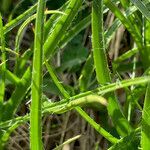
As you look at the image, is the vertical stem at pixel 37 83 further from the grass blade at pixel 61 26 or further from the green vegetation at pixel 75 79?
the grass blade at pixel 61 26

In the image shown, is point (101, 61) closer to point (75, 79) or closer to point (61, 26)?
point (61, 26)

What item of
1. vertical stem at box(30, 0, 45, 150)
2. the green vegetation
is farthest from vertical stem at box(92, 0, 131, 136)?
vertical stem at box(30, 0, 45, 150)

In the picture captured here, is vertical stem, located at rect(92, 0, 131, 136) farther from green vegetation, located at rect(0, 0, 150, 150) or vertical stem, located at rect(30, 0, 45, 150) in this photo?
vertical stem, located at rect(30, 0, 45, 150)

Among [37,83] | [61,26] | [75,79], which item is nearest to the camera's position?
[37,83]

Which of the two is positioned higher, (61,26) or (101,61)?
(61,26)

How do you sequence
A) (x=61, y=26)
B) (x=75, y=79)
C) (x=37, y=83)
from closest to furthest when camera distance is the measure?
(x=37, y=83) → (x=61, y=26) → (x=75, y=79)

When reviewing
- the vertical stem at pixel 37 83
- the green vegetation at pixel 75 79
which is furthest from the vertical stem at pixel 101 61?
the vertical stem at pixel 37 83

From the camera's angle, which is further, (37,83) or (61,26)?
(61,26)

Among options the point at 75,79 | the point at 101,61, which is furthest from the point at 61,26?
the point at 75,79
